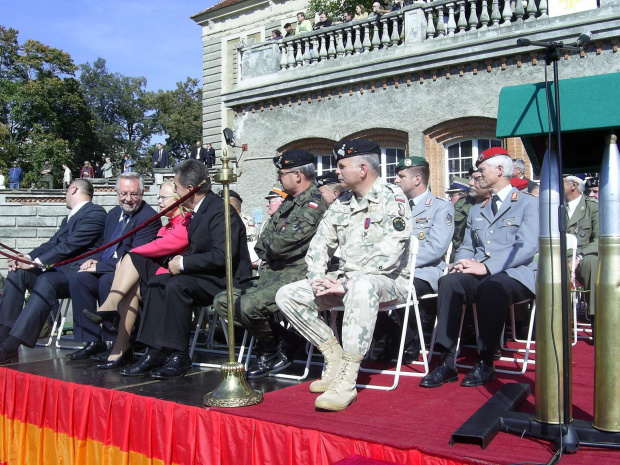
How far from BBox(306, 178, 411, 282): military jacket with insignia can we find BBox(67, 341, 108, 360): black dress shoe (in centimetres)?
286

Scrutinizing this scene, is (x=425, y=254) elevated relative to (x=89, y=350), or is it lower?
elevated

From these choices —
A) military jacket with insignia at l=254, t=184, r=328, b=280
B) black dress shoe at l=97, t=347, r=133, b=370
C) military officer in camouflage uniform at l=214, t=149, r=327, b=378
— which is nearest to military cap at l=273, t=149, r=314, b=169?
military officer in camouflage uniform at l=214, t=149, r=327, b=378

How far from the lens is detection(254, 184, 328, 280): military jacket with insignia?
201 inches

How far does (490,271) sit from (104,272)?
3.90m

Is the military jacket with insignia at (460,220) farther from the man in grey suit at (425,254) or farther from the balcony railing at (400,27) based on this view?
the balcony railing at (400,27)

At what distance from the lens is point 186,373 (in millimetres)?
5207

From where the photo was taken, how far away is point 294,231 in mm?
5109

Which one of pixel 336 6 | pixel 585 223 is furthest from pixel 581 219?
pixel 336 6

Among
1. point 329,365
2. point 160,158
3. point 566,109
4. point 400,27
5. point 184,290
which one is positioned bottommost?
point 329,365

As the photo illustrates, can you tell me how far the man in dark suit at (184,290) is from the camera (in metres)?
5.19

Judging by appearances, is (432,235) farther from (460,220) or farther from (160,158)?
(160,158)

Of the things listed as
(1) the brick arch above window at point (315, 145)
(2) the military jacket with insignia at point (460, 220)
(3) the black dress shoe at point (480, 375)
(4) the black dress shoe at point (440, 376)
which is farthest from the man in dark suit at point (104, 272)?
(1) the brick arch above window at point (315, 145)

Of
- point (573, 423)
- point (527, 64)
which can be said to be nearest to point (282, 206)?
point (573, 423)

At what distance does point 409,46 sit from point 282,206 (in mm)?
9091
